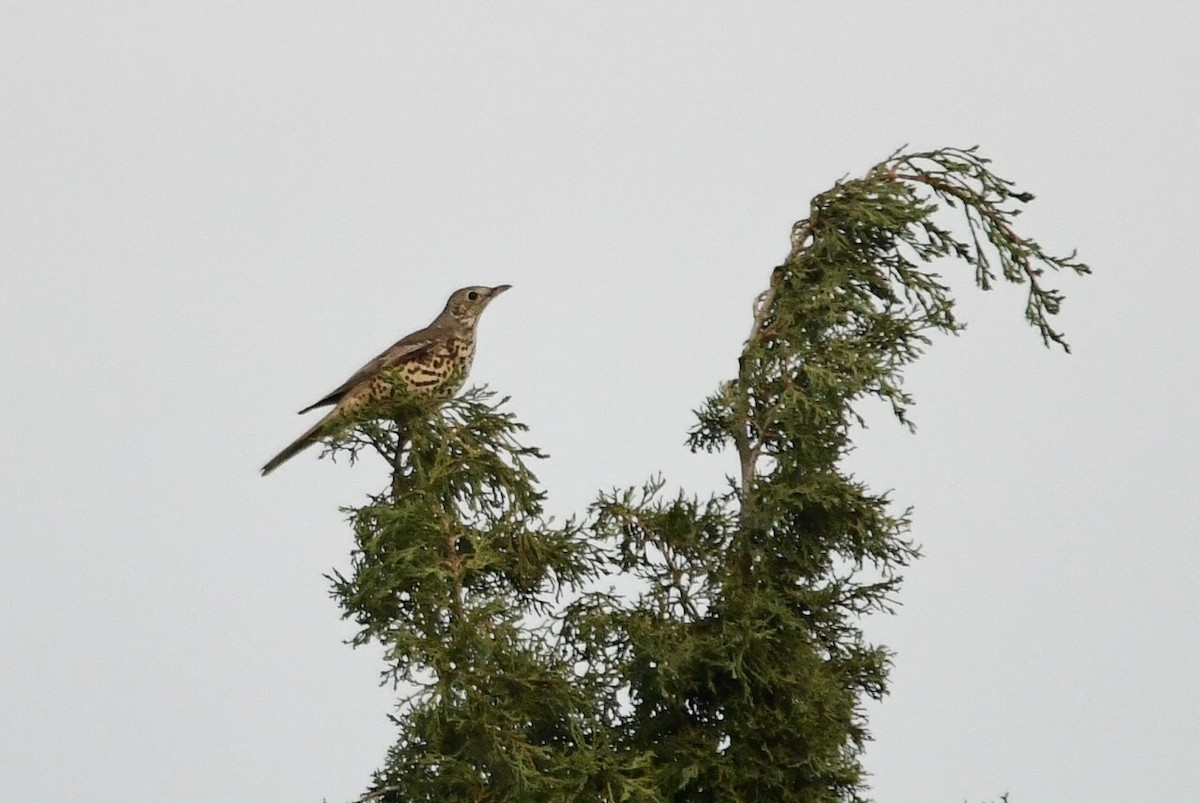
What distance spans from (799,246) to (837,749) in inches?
65.6

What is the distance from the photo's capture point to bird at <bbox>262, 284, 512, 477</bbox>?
6828 mm

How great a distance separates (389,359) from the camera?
22.9 ft

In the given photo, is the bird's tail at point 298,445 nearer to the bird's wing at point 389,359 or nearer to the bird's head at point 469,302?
the bird's wing at point 389,359

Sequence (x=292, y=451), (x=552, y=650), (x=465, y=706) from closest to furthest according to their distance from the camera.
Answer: (x=465, y=706), (x=552, y=650), (x=292, y=451)

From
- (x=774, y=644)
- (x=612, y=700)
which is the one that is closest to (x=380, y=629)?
(x=612, y=700)

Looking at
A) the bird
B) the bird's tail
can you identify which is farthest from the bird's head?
the bird's tail

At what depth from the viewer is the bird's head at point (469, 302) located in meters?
7.38

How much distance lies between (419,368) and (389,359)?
142 mm

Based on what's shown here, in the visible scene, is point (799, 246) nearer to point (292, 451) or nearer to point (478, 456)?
point (478, 456)

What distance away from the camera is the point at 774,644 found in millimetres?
6016

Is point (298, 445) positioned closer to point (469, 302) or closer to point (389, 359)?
point (389, 359)

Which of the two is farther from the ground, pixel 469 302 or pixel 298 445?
pixel 469 302

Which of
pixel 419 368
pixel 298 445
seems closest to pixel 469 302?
pixel 419 368

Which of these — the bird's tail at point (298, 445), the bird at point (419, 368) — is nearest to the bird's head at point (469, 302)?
the bird at point (419, 368)
